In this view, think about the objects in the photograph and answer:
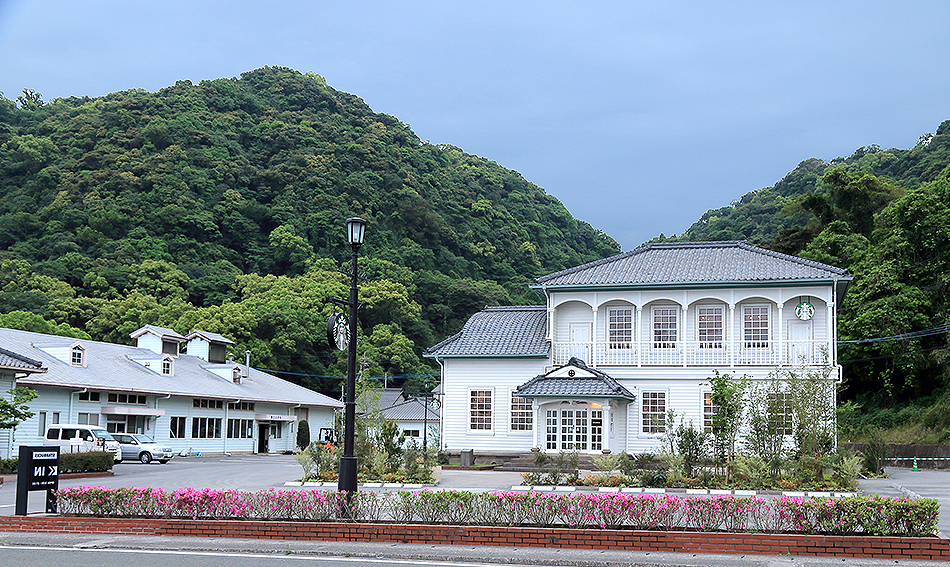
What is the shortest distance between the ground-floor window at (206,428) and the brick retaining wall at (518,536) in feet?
111

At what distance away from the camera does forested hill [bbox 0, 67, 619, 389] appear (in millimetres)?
67812

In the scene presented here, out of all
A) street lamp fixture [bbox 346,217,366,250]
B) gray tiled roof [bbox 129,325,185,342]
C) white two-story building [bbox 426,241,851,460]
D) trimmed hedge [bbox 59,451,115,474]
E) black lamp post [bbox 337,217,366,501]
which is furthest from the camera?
gray tiled roof [bbox 129,325,185,342]

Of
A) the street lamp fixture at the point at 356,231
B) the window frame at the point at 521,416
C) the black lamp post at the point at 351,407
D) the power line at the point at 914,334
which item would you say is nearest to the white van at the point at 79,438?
the window frame at the point at 521,416

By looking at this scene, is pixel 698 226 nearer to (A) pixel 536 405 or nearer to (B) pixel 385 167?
(B) pixel 385 167

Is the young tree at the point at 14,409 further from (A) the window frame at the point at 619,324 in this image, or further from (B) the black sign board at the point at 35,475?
(A) the window frame at the point at 619,324

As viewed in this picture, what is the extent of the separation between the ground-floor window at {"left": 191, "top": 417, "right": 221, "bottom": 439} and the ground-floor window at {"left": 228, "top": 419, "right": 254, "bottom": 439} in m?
1.09

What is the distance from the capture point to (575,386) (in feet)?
98.9

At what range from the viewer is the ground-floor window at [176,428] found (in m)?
44.1

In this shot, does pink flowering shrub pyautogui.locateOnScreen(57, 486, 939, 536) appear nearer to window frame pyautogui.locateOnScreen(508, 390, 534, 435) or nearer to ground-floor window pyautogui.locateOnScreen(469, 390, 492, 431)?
window frame pyautogui.locateOnScreen(508, 390, 534, 435)

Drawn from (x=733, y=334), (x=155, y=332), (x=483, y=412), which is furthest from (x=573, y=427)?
(x=155, y=332)

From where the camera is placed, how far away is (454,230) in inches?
3430

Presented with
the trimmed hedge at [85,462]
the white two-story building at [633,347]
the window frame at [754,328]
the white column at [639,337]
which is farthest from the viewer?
the white column at [639,337]

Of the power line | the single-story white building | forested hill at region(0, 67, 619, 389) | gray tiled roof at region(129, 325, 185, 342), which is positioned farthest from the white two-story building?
forested hill at region(0, 67, 619, 389)

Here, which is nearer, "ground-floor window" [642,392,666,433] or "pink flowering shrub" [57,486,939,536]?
"pink flowering shrub" [57,486,939,536]
